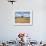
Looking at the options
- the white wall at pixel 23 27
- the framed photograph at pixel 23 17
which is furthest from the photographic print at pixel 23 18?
the white wall at pixel 23 27

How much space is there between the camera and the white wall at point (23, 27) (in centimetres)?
501

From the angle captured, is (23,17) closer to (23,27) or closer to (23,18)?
(23,18)

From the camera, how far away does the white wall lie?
5012 millimetres

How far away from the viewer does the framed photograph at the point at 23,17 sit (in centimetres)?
500

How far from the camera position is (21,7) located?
5.02 meters

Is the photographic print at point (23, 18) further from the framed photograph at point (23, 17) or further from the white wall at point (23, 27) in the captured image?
the white wall at point (23, 27)

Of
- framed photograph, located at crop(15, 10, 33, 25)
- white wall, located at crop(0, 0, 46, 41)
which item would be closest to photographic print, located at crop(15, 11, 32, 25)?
framed photograph, located at crop(15, 10, 33, 25)

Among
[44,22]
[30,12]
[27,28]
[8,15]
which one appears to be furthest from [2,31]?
[44,22]

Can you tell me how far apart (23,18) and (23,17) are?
4 cm

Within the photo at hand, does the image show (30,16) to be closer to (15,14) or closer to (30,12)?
(30,12)

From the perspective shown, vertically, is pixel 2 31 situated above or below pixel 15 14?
below

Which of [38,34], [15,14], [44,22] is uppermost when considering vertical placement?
[15,14]

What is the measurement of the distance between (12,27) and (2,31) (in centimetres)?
41

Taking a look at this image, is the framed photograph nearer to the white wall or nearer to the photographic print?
the photographic print
